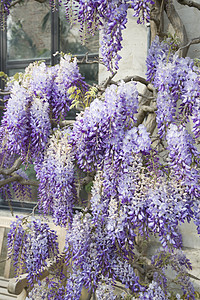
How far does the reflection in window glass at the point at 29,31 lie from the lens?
143 inches

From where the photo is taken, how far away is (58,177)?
160 centimetres

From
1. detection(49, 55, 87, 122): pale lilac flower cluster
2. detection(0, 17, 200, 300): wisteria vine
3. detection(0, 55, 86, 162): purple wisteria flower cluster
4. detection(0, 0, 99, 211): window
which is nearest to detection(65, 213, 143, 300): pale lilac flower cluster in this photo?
detection(0, 17, 200, 300): wisteria vine

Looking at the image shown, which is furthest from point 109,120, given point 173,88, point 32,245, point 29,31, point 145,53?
point 29,31

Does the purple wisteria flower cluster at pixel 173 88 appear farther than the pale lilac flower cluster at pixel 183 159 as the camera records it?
Yes

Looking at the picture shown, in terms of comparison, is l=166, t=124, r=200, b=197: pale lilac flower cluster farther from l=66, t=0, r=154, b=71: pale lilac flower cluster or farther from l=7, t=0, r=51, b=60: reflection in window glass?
l=7, t=0, r=51, b=60: reflection in window glass

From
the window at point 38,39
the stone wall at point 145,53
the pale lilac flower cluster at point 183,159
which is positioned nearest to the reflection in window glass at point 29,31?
the window at point 38,39

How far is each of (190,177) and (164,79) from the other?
1.33ft

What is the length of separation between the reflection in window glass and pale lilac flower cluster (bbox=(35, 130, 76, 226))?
85.3 inches

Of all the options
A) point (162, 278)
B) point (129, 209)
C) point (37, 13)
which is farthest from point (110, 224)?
point (37, 13)

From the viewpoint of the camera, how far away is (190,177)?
4.54 ft

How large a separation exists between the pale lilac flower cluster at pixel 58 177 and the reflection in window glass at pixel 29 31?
2.17m

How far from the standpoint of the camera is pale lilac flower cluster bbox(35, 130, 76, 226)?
1.60 m

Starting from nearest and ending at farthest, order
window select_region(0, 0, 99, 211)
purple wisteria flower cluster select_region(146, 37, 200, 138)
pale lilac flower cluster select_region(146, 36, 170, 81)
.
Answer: purple wisteria flower cluster select_region(146, 37, 200, 138) < pale lilac flower cluster select_region(146, 36, 170, 81) < window select_region(0, 0, 99, 211)

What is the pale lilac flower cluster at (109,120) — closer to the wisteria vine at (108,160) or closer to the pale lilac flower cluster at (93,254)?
the wisteria vine at (108,160)
